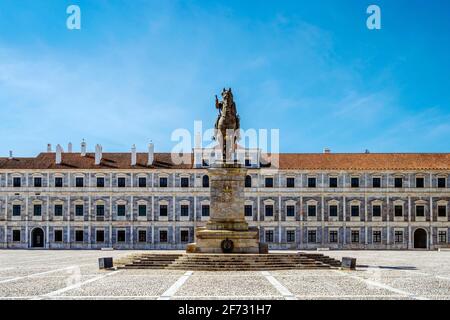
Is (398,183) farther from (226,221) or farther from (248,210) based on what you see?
(226,221)

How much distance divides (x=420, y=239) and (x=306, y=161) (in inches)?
519

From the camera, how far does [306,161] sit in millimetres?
62656

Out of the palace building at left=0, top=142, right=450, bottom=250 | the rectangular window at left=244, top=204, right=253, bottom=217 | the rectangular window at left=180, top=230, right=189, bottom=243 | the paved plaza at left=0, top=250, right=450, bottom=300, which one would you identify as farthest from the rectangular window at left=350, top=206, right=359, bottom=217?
the paved plaza at left=0, top=250, right=450, bottom=300

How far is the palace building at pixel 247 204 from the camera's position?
6075 centimetres

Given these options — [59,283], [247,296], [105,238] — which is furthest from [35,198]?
[247,296]

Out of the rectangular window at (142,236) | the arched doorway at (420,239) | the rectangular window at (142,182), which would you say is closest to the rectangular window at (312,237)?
the arched doorway at (420,239)

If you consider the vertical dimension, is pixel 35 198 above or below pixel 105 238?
above

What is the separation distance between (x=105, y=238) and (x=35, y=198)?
7847mm

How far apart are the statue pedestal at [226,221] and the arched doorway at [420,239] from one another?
3660 cm

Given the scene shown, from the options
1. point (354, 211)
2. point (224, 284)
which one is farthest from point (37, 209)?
point (224, 284)

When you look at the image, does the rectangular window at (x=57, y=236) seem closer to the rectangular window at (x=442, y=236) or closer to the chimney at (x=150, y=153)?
the chimney at (x=150, y=153)

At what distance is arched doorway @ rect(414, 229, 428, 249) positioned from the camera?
202ft

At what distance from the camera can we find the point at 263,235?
60531mm

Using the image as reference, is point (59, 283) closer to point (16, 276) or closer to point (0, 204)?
point (16, 276)
